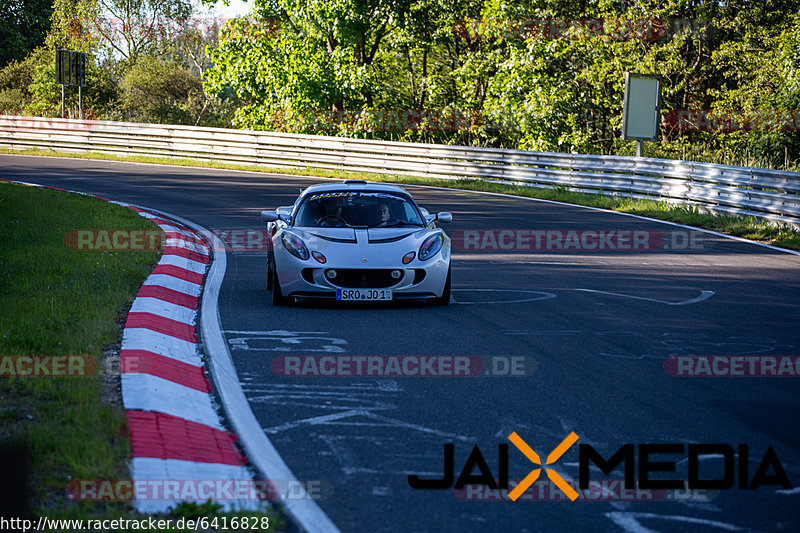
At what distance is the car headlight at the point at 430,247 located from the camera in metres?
9.03

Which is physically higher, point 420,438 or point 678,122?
point 678,122

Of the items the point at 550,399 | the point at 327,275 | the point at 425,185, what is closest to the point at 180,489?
the point at 550,399

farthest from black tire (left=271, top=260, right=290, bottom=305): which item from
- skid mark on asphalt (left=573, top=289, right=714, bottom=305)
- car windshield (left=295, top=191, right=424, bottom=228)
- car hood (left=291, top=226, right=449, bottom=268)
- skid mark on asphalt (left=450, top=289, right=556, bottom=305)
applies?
skid mark on asphalt (left=573, top=289, right=714, bottom=305)

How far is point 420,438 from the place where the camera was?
15.6ft

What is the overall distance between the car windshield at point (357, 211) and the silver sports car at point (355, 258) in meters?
0.01

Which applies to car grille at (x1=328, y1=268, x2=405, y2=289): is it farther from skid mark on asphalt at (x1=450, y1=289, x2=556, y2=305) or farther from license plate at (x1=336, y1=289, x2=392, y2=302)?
skid mark on asphalt at (x1=450, y1=289, x2=556, y2=305)

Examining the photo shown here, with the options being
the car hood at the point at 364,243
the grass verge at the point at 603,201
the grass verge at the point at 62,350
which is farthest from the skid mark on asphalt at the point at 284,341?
the grass verge at the point at 603,201

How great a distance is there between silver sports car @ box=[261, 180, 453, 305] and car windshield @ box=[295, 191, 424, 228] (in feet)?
0.04

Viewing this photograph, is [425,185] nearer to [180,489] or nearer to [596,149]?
[596,149]

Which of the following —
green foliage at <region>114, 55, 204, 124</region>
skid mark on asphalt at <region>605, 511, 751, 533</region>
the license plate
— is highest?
green foliage at <region>114, 55, 204, 124</region>

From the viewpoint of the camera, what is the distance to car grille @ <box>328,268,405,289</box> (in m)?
Answer: 8.77

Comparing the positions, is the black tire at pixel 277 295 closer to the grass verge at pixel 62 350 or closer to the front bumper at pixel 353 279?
the front bumper at pixel 353 279

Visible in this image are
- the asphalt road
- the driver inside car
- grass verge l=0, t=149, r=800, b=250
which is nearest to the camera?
the asphalt road

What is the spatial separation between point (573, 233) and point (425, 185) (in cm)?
1051
